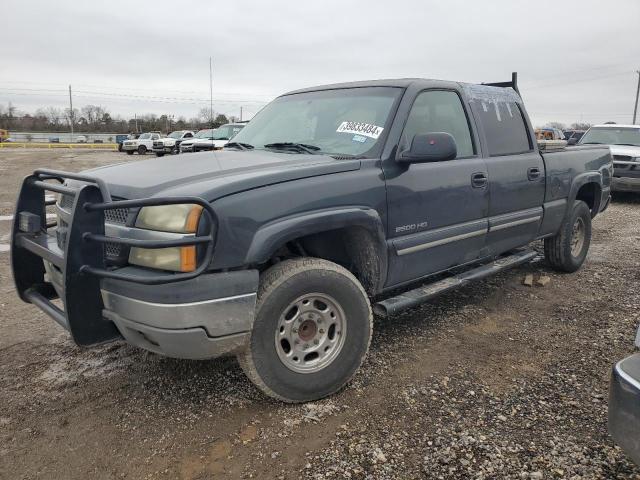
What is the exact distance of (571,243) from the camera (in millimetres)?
5430

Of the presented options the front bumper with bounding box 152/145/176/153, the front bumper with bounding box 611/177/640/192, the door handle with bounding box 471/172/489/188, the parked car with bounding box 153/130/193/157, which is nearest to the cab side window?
the door handle with bounding box 471/172/489/188

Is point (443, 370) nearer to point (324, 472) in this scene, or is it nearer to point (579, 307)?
point (324, 472)

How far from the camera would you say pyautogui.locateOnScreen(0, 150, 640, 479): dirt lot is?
2.42m

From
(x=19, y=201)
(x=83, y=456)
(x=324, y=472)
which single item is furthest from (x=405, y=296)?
(x=19, y=201)

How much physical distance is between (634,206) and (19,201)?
11.6 metres

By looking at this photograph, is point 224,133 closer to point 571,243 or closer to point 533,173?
point 571,243

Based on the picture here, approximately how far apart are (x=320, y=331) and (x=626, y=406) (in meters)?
1.56

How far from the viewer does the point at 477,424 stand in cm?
272

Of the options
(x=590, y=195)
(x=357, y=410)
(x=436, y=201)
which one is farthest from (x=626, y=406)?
(x=590, y=195)

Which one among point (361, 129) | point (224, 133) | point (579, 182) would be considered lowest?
point (579, 182)

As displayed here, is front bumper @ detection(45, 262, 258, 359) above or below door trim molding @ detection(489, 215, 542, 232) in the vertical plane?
below

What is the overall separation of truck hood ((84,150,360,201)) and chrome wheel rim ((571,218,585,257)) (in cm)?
354

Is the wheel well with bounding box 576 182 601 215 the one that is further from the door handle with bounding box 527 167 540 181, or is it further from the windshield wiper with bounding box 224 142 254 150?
the windshield wiper with bounding box 224 142 254 150

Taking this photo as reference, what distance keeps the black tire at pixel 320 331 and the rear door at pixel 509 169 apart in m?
1.68
